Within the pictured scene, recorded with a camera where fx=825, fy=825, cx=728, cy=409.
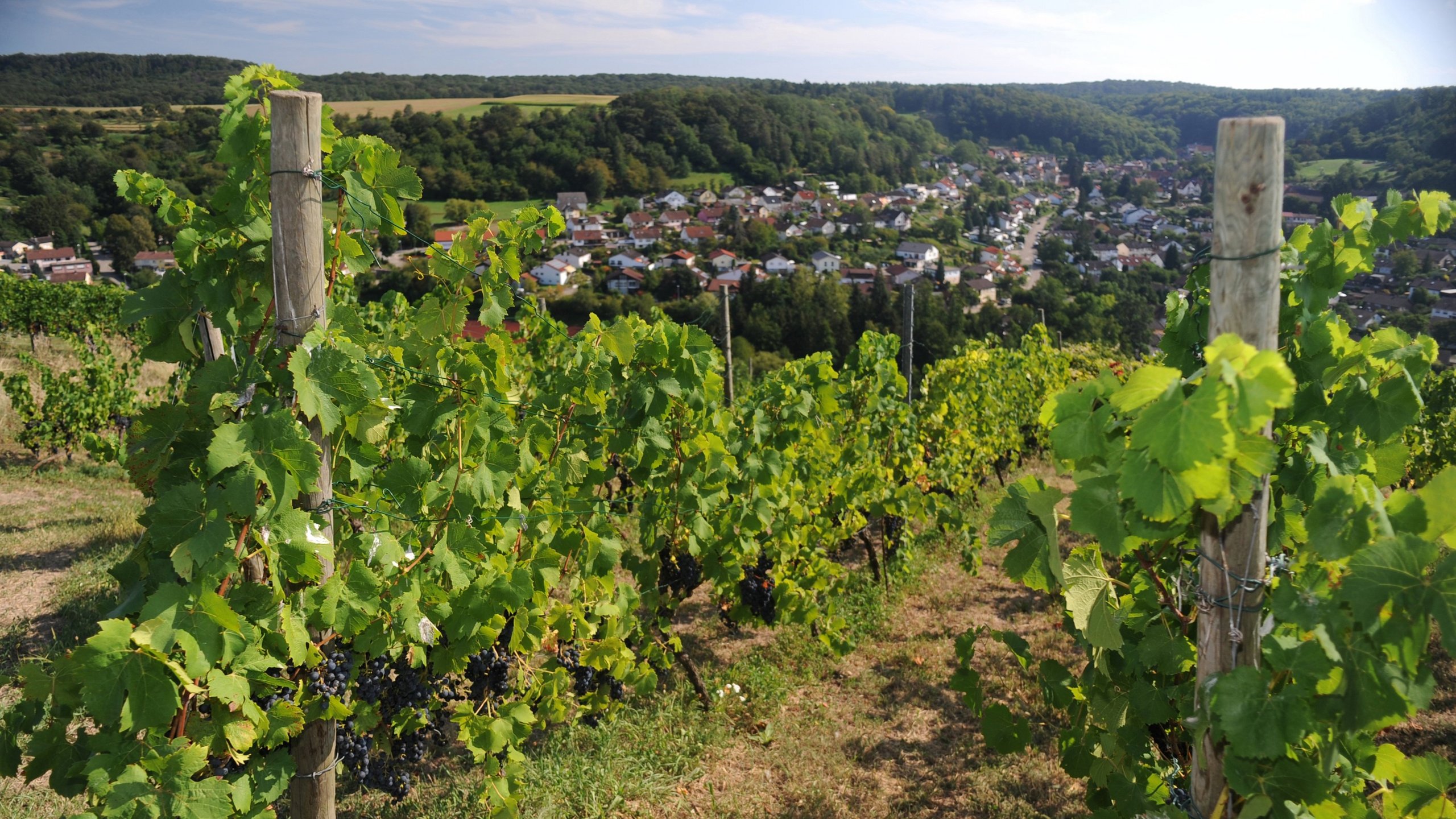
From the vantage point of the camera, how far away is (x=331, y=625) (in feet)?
6.79

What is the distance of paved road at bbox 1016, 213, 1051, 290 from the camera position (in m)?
58.8

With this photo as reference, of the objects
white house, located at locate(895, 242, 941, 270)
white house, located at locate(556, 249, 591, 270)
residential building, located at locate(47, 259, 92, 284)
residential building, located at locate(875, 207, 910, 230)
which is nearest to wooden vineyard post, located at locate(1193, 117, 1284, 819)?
residential building, located at locate(47, 259, 92, 284)

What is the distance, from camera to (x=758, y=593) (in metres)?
4.80

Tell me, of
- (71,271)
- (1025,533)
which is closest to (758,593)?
(1025,533)

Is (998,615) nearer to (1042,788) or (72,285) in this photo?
(1042,788)

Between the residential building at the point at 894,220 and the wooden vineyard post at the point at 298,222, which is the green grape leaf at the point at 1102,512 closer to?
the wooden vineyard post at the point at 298,222

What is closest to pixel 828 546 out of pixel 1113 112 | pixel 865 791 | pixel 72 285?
pixel 865 791

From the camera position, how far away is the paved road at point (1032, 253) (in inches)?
2315

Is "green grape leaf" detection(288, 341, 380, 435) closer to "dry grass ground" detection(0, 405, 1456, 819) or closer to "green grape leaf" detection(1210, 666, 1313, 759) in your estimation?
"dry grass ground" detection(0, 405, 1456, 819)

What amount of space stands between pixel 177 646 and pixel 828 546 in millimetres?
4406

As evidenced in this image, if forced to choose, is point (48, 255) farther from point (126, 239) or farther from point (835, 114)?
point (835, 114)

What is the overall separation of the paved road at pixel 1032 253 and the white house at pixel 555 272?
29.0m

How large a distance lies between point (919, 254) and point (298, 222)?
69246 millimetres

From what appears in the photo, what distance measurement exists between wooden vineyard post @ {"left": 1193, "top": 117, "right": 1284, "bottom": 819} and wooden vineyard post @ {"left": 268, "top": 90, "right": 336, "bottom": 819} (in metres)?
1.95
